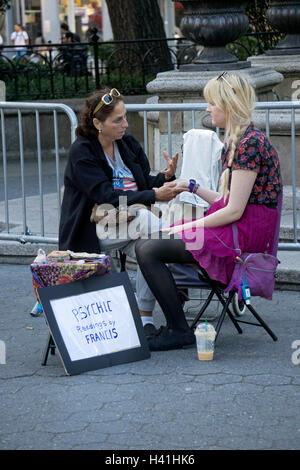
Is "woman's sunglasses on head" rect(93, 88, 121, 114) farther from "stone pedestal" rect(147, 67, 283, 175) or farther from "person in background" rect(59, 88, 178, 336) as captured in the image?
"stone pedestal" rect(147, 67, 283, 175)

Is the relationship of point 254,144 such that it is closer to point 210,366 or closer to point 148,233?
point 148,233

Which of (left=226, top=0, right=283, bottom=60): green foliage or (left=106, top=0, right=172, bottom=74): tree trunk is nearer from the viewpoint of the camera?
(left=226, top=0, right=283, bottom=60): green foliage

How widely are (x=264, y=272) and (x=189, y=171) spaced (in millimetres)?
1089

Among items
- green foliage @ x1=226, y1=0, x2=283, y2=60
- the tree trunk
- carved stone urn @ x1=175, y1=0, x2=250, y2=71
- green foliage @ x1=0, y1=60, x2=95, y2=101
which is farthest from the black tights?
the tree trunk

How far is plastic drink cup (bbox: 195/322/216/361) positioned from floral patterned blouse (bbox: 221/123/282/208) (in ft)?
2.43

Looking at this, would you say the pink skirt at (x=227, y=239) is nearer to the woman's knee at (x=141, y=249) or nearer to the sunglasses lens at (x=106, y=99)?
the woman's knee at (x=141, y=249)

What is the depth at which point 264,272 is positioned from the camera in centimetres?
512

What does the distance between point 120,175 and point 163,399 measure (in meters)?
1.57

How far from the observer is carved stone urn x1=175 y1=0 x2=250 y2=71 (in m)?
7.94

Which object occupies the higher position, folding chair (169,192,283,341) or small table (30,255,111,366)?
small table (30,255,111,366)

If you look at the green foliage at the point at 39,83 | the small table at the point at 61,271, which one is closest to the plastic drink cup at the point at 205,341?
the small table at the point at 61,271

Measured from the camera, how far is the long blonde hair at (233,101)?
5.01 m

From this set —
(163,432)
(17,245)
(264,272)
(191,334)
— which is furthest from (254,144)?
(17,245)

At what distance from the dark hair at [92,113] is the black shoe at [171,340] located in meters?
1.24
